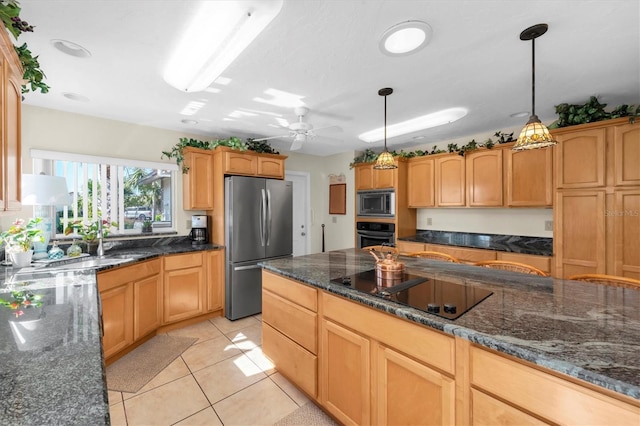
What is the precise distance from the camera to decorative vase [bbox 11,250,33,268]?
213 centimetres

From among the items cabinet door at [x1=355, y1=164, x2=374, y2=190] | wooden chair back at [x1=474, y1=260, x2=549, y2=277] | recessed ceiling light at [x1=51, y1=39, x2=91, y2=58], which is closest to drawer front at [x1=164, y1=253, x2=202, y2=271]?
recessed ceiling light at [x1=51, y1=39, x2=91, y2=58]

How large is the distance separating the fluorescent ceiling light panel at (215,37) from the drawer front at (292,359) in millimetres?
1967

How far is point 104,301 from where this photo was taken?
2318 mm

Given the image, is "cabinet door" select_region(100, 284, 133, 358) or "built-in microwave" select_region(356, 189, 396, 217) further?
"built-in microwave" select_region(356, 189, 396, 217)

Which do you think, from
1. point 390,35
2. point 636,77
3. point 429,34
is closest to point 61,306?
point 390,35

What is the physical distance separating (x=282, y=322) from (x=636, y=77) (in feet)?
11.2

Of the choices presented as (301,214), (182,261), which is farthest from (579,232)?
(182,261)

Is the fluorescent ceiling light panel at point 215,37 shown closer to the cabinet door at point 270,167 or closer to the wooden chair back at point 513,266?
the cabinet door at point 270,167

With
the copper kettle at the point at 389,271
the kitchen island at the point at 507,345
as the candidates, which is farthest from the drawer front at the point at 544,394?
the copper kettle at the point at 389,271

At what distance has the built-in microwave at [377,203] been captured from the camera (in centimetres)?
435

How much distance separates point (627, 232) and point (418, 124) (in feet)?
7.31

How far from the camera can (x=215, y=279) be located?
3.51 metres

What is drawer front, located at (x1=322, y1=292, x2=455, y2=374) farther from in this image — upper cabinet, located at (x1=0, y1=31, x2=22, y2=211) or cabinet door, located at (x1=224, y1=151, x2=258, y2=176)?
cabinet door, located at (x1=224, y1=151, x2=258, y2=176)

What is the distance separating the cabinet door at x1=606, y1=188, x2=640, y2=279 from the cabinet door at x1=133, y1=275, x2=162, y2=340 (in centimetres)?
452
